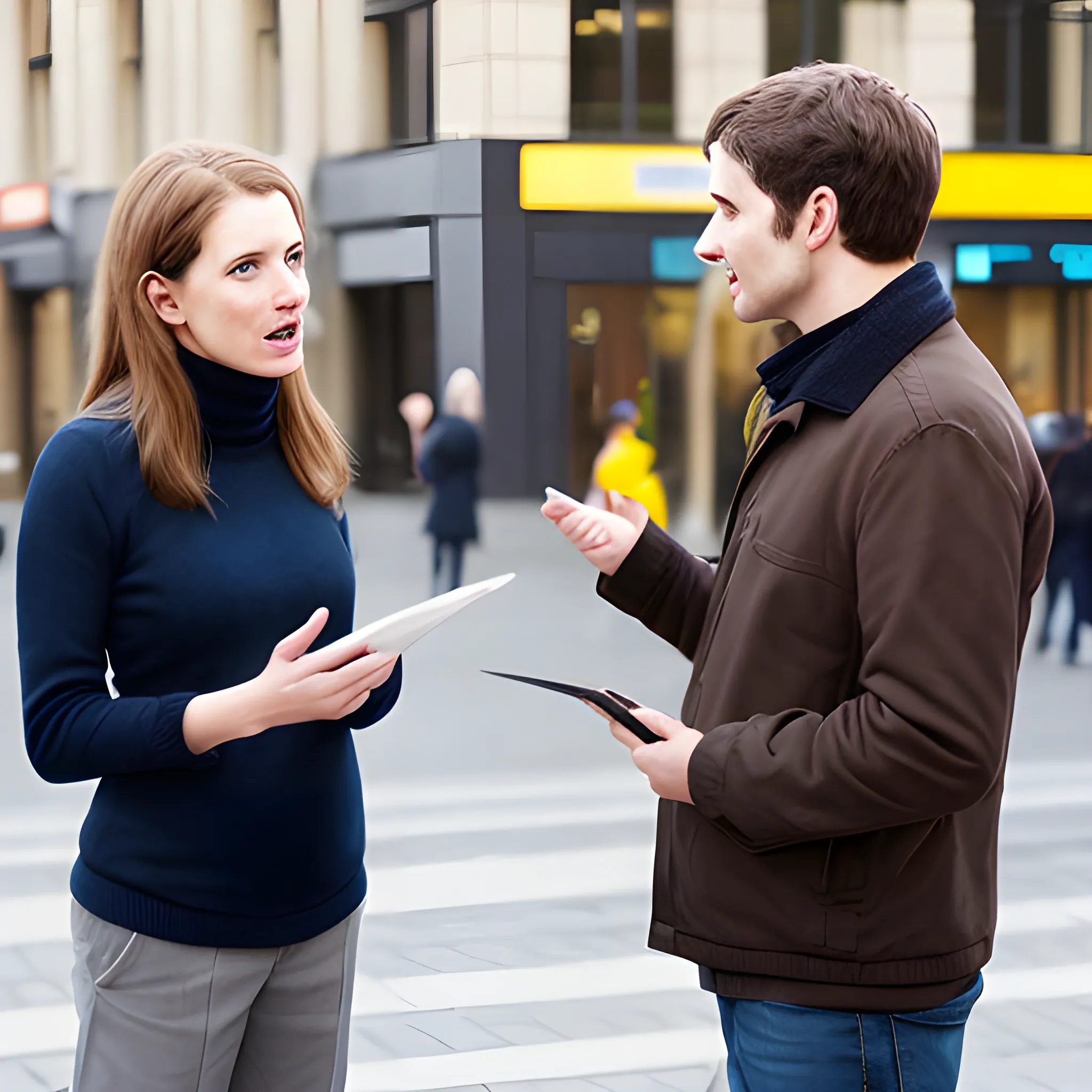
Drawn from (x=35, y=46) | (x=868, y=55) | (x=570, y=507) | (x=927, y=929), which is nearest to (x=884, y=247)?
(x=570, y=507)

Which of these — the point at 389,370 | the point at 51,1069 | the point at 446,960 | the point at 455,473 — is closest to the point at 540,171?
the point at 389,370

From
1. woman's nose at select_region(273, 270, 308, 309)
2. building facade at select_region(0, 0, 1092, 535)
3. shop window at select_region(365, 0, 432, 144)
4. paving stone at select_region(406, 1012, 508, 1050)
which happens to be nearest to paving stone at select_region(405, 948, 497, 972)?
paving stone at select_region(406, 1012, 508, 1050)

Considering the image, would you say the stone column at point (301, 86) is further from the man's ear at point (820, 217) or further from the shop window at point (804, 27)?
the man's ear at point (820, 217)

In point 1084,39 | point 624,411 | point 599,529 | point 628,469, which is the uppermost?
point 1084,39

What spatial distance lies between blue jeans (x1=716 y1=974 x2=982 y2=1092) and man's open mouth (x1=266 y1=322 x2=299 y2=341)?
98 centimetres

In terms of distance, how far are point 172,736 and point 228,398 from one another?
0.43 m

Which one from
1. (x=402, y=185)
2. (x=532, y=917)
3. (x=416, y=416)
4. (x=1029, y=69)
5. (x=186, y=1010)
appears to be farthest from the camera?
(x=402, y=185)

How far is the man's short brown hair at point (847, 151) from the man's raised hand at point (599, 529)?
514 mm

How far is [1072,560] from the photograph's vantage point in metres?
9.06

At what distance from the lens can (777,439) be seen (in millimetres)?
1719

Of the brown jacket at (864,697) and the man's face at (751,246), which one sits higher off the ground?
the man's face at (751,246)

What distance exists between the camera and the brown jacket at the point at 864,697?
1.50m

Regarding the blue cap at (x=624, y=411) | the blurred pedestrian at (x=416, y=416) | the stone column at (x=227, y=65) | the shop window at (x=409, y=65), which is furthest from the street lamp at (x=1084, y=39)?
the stone column at (x=227, y=65)

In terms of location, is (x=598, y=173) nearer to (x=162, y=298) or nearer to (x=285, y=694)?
(x=162, y=298)
